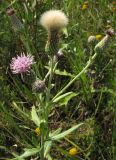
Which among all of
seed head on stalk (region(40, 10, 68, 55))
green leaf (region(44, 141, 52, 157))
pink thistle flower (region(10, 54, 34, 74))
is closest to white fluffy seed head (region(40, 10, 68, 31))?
seed head on stalk (region(40, 10, 68, 55))

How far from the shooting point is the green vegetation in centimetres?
208

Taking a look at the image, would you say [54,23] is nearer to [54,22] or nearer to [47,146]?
[54,22]

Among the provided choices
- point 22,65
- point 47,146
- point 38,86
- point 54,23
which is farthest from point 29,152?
point 54,23

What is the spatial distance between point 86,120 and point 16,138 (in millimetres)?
509

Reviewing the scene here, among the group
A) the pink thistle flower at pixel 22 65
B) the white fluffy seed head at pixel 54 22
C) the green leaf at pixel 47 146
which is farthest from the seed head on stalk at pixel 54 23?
the green leaf at pixel 47 146

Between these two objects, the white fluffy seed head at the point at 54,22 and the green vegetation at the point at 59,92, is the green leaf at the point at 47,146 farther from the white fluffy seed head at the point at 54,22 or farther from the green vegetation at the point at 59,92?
the white fluffy seed head at the point at 54,22

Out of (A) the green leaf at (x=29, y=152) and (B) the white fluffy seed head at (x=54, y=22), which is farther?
(A) the green leaf at (x=29, y=152)

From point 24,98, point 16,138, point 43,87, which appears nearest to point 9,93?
point 24,98

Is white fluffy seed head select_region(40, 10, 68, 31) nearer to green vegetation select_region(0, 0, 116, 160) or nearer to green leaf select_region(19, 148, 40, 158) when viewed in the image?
green vegetation select_region(0, 0, 116, 160)

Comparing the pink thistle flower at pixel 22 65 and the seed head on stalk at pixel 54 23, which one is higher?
the seed head on stalk at pixel 54 23

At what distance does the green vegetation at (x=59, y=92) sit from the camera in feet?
6.82

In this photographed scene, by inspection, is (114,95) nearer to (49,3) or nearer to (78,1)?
(49,3)

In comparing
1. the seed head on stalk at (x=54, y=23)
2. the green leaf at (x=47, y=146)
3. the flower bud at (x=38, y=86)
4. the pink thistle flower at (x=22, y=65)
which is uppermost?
the seed head on stalk at (x=54, y=23)

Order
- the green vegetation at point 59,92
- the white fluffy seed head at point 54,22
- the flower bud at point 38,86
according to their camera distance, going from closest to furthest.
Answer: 1. the white fluffy seed head at point 54,22
2. the flower bud at point 38,86
3. the green vegetation at point 59,92
